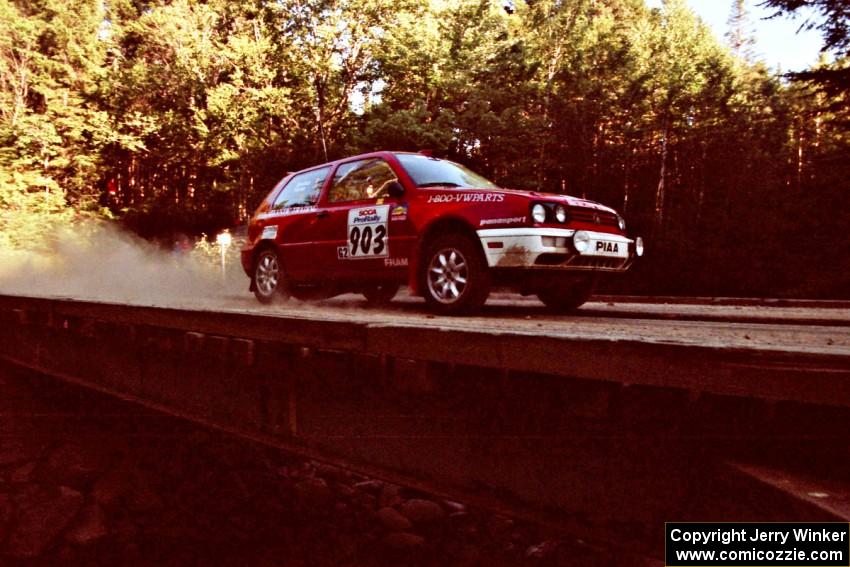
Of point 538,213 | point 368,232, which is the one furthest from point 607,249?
point 368,232

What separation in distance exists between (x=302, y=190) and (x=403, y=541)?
165 inches

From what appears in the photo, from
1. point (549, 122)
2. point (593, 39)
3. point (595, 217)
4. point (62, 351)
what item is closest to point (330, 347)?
point (595, 217)

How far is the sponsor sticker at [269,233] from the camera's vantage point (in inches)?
315

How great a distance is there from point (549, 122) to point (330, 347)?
24.2m

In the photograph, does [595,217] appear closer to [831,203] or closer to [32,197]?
[831,203]

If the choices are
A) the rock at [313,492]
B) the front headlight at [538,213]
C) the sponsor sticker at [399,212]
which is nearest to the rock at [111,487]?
the rock at [313,492]

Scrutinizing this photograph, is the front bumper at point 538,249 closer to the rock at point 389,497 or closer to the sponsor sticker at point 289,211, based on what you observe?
the sponsor sticker at point 289,211

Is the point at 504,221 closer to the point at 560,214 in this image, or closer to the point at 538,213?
the point at 538,213

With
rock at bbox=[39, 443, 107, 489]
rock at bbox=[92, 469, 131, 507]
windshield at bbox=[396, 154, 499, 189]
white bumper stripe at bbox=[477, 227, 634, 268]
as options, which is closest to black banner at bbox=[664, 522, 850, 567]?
white bumper stripe at bbox=[477, 227, 634, 268]

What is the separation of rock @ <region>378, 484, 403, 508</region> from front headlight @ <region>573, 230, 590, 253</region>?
11.2ft

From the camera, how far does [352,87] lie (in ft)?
90.2

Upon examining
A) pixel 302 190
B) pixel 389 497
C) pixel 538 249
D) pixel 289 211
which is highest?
pixel 302 190

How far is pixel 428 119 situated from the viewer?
24641mm

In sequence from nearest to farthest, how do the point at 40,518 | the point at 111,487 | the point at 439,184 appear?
the point at 439,184
the point at 40,518
the point at 111,487
